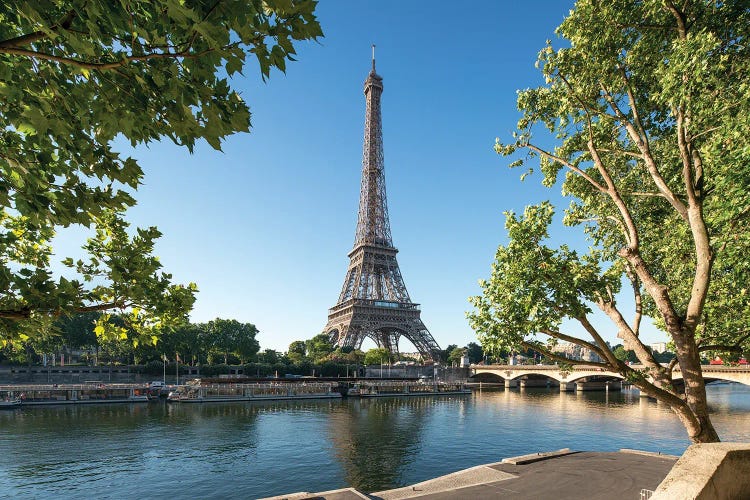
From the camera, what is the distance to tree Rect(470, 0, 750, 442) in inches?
322

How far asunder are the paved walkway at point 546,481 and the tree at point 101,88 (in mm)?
12393

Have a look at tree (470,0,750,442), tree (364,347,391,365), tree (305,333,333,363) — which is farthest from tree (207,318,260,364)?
tree (470,0,750,442)

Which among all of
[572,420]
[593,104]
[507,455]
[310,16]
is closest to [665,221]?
[593,104]

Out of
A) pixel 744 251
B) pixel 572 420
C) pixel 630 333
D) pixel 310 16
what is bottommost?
pixel 572 420

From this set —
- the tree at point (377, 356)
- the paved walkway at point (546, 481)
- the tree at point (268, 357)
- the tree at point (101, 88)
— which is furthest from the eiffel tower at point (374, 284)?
the tree at point (101, 88)

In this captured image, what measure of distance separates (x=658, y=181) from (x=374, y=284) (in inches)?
3686

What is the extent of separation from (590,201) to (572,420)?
4225 centimetres

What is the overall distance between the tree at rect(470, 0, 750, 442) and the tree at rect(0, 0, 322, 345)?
307 inches

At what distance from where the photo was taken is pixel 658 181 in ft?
31.4

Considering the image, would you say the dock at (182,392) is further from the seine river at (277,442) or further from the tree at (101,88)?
the tree at (101,88)

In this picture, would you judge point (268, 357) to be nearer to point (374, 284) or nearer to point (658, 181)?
point (374, 284)

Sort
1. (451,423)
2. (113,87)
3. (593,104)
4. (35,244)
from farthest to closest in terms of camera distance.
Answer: (451,423) < (593,104) < (35,244) < (113,87)

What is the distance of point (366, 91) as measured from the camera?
383 feet

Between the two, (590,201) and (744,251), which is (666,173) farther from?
(744,251)
